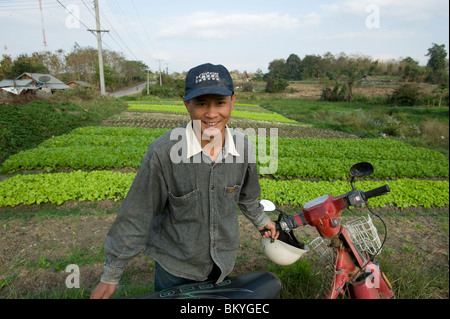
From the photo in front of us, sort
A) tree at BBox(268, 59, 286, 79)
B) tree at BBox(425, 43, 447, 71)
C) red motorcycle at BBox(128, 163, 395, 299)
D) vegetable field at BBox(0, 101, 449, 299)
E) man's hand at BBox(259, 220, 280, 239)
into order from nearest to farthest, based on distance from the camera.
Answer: red motorcycle at BBox(128, 163, 395, 299)
man's hand at BBox(259, 220, 280, 239)
vegetable field at BBox(0, 101, 449, 299)
tree at BBox(425, 43, 447, 71)
tree at BBox(268, 59, 286, 79)

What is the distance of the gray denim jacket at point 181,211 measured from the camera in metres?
1.52

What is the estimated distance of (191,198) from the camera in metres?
1.62

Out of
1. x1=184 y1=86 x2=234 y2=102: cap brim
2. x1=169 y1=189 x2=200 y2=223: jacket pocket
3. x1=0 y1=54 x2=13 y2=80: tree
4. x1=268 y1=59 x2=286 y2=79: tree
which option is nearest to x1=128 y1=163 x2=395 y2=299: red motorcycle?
x1=169 y1=189 x2=200 y2=223: jacket pocket

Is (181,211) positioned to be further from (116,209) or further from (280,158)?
(280,158)

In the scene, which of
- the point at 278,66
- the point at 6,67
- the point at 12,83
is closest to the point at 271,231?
the point at 6,67

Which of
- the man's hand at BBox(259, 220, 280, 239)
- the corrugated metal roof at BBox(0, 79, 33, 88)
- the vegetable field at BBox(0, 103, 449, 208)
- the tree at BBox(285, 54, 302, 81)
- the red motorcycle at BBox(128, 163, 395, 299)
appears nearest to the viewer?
the red motorcycle at BBox(128, 163, 395, 299)

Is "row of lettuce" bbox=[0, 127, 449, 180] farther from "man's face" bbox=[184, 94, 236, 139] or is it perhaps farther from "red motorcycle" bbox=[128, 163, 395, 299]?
"man's face" bbox=[184, 94, 236, 139]

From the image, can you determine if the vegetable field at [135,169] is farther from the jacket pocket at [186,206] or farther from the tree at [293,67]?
the tree at [293,67]

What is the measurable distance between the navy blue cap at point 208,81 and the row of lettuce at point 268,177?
292 centimetres

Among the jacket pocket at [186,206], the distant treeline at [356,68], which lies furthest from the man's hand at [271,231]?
the distant treeline at [356,68]

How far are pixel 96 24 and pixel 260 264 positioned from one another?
76.2 feet

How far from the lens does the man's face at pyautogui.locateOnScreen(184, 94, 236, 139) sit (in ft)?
5.06

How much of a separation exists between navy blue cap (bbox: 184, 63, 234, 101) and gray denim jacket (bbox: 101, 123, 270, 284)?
0.27 metres
